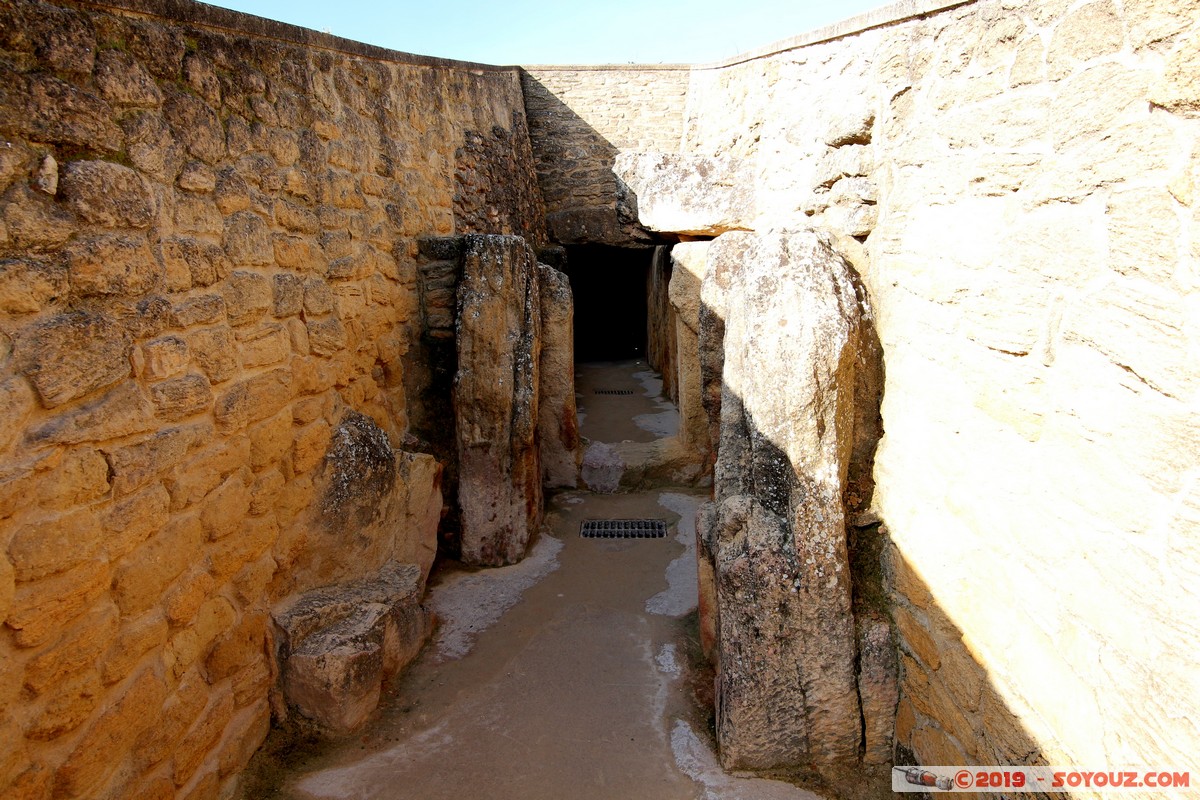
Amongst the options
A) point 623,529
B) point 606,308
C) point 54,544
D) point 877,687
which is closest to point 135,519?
point 54,544

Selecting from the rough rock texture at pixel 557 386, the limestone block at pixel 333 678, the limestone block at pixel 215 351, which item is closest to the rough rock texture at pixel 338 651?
the limestone block at pixel 333 678

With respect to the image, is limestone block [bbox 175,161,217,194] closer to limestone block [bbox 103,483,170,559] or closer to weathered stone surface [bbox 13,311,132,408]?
weathered stone surface [bbox 13,311,132,408]

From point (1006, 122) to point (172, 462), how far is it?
2.70 meters

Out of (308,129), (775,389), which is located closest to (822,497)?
(775,389)

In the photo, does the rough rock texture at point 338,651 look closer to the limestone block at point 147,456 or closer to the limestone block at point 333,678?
the limestone block at point 333,678

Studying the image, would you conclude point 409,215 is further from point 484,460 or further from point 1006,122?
point 1006,122

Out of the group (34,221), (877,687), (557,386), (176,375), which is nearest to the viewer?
(34,221)

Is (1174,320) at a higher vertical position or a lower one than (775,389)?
higher

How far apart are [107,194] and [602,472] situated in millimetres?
4065

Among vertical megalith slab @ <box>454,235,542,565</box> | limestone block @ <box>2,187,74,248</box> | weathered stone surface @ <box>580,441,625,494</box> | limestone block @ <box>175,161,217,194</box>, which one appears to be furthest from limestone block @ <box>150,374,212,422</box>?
weathered stone surface @ <box>580,441,625,494</box>

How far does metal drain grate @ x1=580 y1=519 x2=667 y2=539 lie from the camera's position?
489cm

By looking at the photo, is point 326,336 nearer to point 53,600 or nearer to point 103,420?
point 103,420

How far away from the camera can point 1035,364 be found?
1861mm

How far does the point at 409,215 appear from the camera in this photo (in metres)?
4.16
